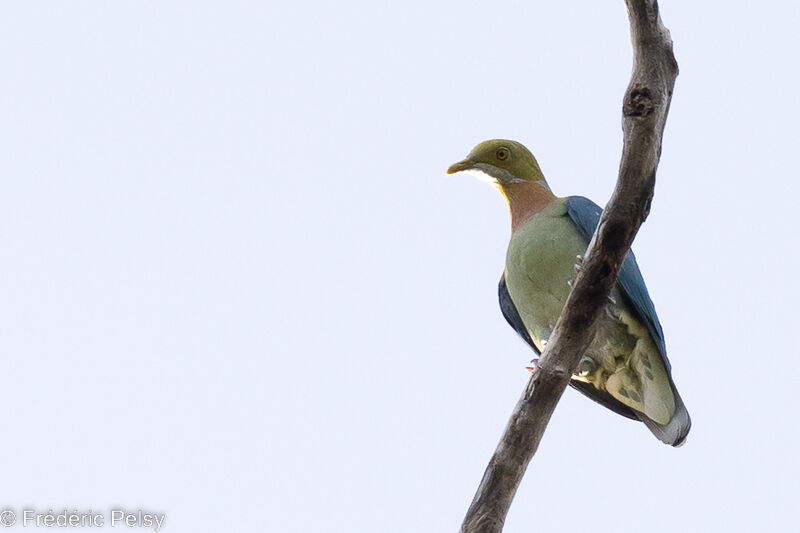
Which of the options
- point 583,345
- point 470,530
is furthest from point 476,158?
point 470,530

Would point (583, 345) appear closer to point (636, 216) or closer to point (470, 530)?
point (636, 216)

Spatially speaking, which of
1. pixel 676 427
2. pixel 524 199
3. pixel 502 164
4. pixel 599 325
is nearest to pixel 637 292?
pixel 599 325

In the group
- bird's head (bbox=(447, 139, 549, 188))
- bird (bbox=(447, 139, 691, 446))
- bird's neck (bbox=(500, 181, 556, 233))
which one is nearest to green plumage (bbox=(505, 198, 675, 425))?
bird (bbox=(447, 139, 691, 446))

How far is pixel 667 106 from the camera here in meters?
4.52

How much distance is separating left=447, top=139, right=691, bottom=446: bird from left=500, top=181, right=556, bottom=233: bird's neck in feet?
0.11

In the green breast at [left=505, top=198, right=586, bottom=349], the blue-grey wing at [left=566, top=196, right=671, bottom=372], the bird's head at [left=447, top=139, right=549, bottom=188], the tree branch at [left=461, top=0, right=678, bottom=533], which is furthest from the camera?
the bird's head at [left=447, top=139, right=549, bottom=188]

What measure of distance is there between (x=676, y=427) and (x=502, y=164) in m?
2.53

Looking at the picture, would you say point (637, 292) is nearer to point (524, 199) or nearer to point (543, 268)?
point (543, 268)

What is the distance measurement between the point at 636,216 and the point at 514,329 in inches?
113

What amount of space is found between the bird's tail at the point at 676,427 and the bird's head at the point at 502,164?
2154 mm

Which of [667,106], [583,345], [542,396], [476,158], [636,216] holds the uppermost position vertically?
[476,158]

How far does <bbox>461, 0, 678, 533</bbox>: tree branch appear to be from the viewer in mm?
4414

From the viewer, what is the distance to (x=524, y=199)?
24.9ft

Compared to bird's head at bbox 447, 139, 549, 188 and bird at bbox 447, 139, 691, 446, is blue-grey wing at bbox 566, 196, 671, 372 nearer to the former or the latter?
bird at bbox 447, 139, 691, 446
